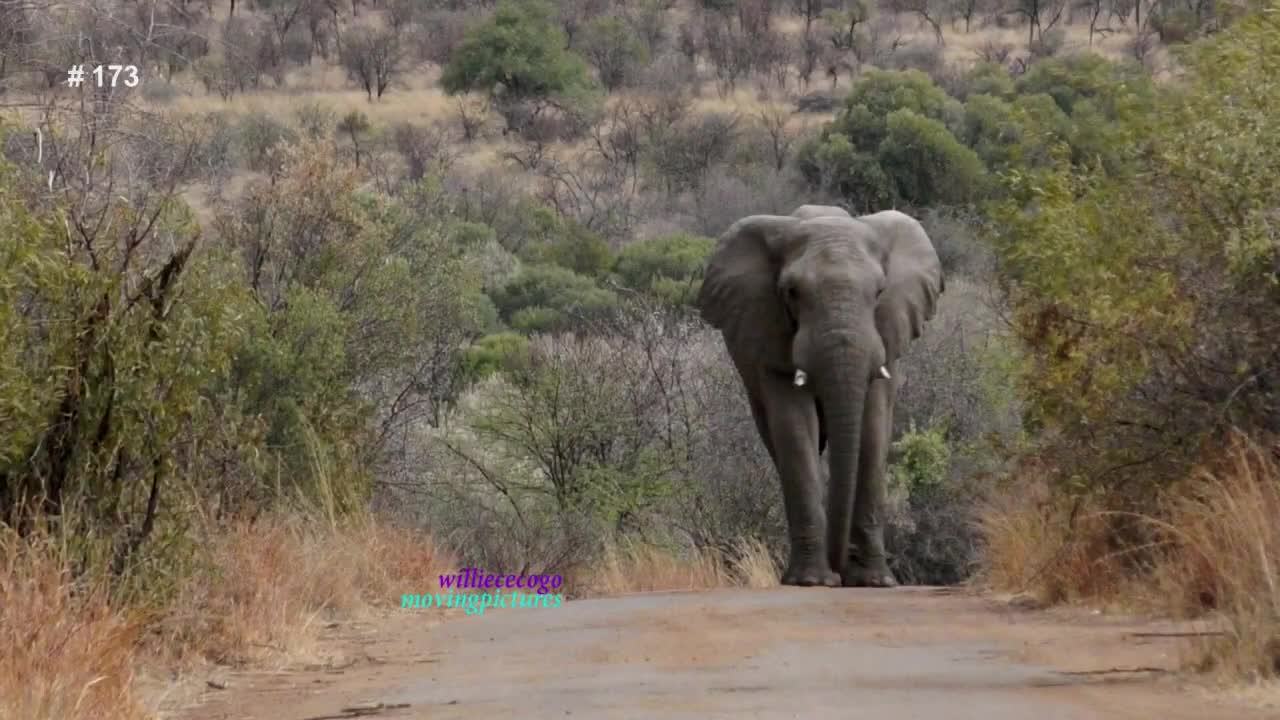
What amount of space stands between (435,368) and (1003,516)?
28.6 ft

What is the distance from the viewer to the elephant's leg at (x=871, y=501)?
57.6 feet

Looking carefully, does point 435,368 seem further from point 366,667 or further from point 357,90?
point 357,90

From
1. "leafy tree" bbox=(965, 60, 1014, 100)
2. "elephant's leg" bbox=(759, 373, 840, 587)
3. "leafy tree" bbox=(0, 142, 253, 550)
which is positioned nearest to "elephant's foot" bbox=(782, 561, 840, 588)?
"elephant's leg" bbox=(759, 373, 840, 587)

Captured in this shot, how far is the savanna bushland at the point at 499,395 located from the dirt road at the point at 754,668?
438mm

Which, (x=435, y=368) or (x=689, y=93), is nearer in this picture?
(x=435, y=368)

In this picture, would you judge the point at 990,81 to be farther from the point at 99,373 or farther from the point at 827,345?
the point at 99,373

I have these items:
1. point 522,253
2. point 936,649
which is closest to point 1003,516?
point 936,649

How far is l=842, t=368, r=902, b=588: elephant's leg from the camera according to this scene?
57.6 ft

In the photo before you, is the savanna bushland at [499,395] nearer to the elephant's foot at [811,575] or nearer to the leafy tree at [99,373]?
the leafy tree at [99,373]

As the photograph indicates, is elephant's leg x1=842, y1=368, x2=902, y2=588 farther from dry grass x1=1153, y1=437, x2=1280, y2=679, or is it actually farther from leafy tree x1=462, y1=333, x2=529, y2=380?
leafy tree x1=462, y1=333, x2=529, y2=380

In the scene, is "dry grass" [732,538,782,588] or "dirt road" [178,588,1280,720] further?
"dry grass" [732,538,782,588]

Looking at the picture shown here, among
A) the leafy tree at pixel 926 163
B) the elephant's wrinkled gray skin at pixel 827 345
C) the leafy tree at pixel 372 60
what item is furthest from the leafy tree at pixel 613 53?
the elephant's wrinkled gray skin at pixel 827 345

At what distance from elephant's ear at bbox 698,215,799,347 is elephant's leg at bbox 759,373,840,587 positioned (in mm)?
523

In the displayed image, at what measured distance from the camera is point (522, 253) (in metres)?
46.1
